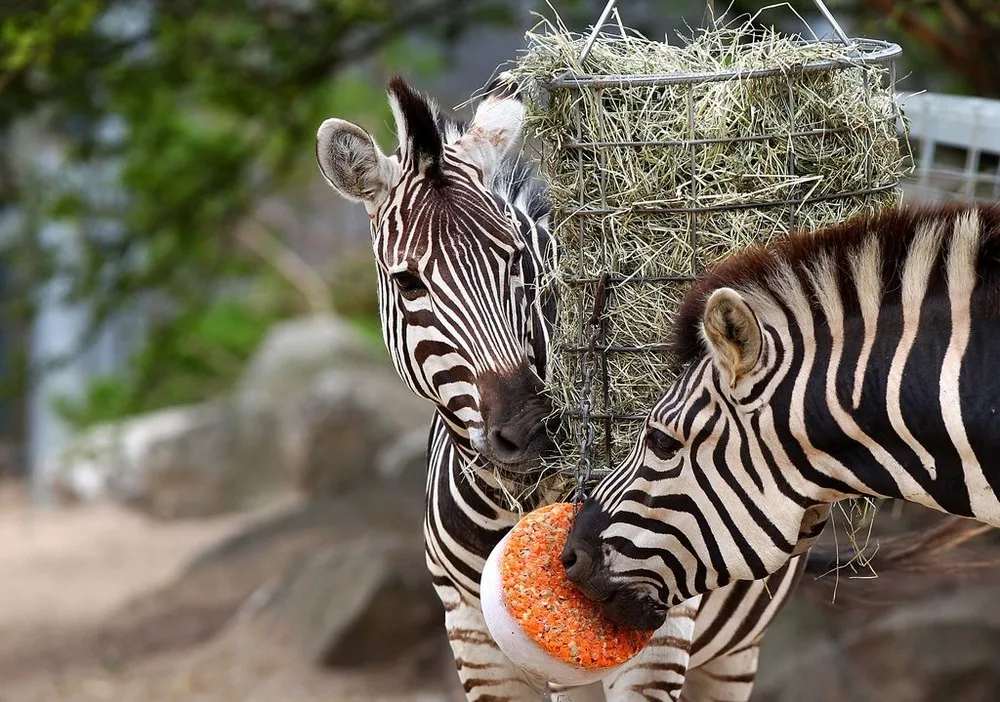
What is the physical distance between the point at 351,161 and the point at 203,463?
→ 965 cm

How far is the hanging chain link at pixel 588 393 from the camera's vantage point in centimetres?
292

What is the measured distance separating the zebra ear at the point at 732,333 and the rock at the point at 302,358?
9.84 m

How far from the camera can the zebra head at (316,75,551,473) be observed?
9.93 ft

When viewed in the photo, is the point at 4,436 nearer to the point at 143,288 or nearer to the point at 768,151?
the point at 143,288

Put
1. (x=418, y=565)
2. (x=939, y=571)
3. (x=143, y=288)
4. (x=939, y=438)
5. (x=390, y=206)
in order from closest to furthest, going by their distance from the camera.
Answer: (x=939, y=438) → (x=390, y=206) → (x=939, y=571) → (x=418, y=565) → (x=143, y=288)

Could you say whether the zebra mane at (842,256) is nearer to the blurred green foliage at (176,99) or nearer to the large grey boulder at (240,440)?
the blurred green foliage at (176,99)

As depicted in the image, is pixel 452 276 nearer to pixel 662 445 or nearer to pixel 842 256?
pixel 662 445

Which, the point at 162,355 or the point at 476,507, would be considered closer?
the point at 476,507

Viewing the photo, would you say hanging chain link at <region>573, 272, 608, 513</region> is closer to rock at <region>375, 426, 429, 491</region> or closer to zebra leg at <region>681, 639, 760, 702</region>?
zebra leg at <region>681, 639, 760, 702</region>

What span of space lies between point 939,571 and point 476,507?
1.86 meters

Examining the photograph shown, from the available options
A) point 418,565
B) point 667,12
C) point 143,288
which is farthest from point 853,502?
point 667,12

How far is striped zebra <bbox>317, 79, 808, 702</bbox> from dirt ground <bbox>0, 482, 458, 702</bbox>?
12.7 ft

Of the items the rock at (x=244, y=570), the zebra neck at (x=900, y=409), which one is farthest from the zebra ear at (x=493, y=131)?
the rock at (x=244, y=570)

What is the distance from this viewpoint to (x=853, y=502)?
300cm
